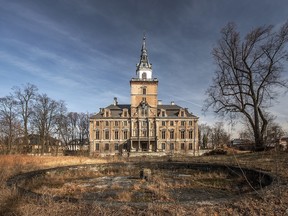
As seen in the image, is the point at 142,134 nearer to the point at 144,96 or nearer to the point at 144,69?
the point at 144,96

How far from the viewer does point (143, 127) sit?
2018 inches

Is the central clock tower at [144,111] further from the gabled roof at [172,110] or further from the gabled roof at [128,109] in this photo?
the gabled roof at [172,110]

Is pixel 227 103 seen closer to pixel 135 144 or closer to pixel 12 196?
pixel 12 196

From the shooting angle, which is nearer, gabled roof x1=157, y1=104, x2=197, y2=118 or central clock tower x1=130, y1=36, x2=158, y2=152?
central clock tower x1=130, y1=36, x2=158, y2=152

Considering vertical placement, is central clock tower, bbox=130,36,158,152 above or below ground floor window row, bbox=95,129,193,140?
above

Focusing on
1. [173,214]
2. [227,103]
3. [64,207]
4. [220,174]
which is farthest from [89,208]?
[227,103]

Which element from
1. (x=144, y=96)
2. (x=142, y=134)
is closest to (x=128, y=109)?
(x=144, y=96)

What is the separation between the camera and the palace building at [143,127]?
50750 millimetres

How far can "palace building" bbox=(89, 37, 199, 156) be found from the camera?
167 feet

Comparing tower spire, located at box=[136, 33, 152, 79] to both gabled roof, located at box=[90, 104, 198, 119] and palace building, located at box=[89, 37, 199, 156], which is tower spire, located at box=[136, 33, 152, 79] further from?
gabled roof, located at box=[90, 104, 198, 119]

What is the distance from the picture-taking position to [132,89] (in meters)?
51.5

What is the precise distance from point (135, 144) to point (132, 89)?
11.5 meters

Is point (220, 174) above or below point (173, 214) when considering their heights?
below

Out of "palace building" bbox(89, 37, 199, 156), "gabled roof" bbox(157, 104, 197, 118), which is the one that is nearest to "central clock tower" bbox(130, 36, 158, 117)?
"palace building" bbox(89, 37, 199, 156)
